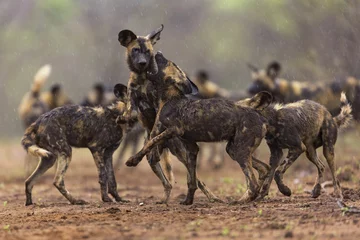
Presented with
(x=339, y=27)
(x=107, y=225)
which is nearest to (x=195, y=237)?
(x=107, y=225)

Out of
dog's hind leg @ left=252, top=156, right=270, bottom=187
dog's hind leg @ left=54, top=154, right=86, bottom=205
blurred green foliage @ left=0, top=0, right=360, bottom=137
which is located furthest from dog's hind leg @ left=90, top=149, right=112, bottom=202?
blurred green foliage @ left=0, top=0, right=360, bottom=137

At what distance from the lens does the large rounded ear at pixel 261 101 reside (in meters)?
6.93

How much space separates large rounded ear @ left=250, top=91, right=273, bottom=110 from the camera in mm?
6926

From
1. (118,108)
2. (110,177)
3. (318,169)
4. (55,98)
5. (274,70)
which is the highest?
(274,70)

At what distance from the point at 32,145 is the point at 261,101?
2.38 m

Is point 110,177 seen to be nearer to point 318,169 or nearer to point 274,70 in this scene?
point 318,169

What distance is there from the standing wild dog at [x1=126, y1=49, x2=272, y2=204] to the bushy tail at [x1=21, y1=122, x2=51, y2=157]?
3.47 feet

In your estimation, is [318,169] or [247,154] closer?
[247,154]

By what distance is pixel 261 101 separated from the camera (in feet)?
22.9

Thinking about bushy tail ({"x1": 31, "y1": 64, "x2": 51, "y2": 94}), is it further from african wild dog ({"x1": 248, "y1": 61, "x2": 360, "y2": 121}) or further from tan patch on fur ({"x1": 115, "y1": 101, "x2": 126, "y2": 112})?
tan patch on fur ({"x1": 115, "y1": 101, "x2": 126, "y2": 112})

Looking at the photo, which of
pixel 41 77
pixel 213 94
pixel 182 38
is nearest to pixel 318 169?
pixel 41 77

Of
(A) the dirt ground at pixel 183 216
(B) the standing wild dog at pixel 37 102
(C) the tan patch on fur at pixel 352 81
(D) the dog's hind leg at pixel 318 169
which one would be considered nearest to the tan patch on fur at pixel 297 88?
(C) the tan patch on fur at pixel 352 81

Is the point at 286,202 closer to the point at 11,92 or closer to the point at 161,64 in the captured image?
the point at 161,64

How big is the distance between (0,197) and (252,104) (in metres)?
3.69
